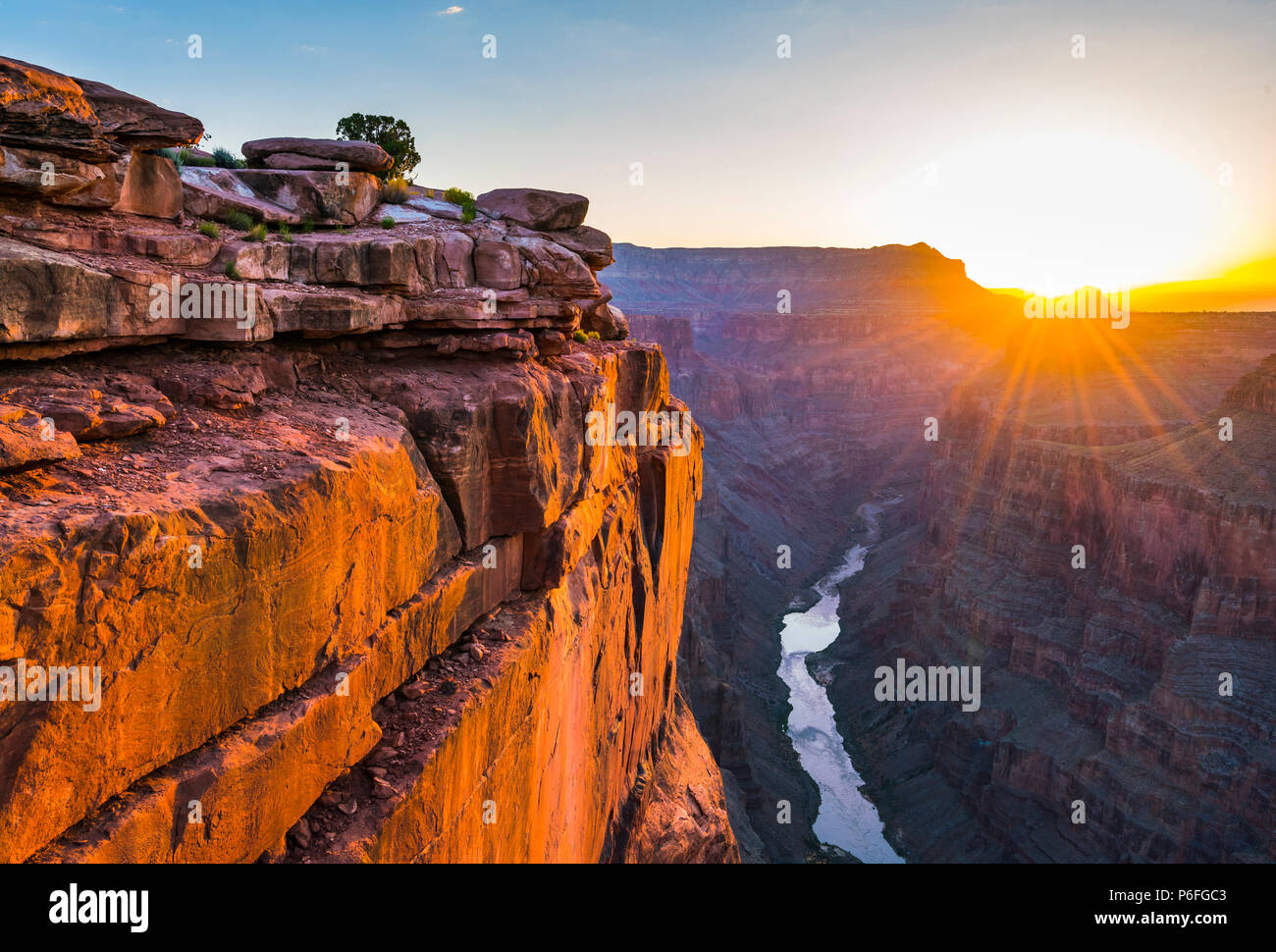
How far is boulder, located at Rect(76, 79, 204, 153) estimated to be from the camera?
364 inches

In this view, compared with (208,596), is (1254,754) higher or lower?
lower

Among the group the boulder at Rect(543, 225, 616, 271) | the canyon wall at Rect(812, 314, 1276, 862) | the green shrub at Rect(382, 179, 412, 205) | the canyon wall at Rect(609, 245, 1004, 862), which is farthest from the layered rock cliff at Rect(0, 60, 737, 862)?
the canyon wall at Rect(812, 314, 1276, 862)

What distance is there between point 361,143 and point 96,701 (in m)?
10.5

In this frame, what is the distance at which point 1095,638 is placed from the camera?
149ft

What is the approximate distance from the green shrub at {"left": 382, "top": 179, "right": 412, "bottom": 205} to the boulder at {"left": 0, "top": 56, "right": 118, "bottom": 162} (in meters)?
5.98

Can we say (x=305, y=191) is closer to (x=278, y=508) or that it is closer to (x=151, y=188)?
(x=151, y=188)

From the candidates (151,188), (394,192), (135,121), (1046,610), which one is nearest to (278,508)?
(151,188)

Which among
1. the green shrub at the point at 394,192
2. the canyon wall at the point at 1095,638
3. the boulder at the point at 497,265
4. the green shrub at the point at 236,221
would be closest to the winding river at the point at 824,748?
the canyon wall at the point at 1095,638

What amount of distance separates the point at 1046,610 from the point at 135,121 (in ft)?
177

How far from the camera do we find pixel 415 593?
10398 millimetres

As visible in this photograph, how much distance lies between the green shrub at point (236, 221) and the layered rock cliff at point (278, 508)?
0.05 m

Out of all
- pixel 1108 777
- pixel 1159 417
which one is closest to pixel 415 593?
pixel 1108 777

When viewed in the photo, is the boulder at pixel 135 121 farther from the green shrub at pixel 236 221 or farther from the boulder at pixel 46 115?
the green shrub at pixel 236 221

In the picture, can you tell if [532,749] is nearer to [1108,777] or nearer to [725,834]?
[725,834]
